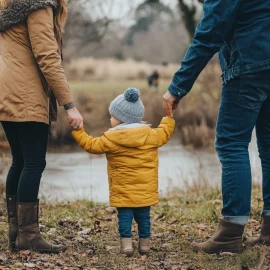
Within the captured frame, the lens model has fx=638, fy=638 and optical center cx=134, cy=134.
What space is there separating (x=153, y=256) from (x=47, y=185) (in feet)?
17.0

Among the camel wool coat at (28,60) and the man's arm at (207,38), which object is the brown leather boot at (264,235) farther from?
the camel wool coat at (28,60)

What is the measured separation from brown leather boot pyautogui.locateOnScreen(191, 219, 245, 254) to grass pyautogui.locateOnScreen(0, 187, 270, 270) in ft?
0.21

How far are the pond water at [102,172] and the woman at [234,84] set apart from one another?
3855mm

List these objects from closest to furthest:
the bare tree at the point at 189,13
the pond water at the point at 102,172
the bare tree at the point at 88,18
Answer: the pond water at the point at 102,172
the bare tree at the point at 189,13
the bare tree at the point at 88,18

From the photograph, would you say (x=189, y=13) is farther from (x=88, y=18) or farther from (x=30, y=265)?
(x=30, y=265)

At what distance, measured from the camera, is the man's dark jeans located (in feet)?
12.8

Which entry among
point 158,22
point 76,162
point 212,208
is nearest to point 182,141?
point 76,162

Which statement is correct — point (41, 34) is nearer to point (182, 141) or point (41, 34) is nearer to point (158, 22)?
point (182, 141)

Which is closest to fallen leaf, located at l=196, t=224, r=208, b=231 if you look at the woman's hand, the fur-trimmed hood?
the woman's hand

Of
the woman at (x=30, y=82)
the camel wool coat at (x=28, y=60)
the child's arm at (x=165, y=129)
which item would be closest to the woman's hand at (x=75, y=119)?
the woman at (x=30, y=82)

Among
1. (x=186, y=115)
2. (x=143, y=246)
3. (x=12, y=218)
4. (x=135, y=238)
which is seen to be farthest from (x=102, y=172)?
(x=143, y=246)

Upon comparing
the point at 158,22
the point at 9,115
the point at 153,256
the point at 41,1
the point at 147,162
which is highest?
the point at 158,22

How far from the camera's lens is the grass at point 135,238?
3.90m

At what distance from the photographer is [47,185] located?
29.9ft
